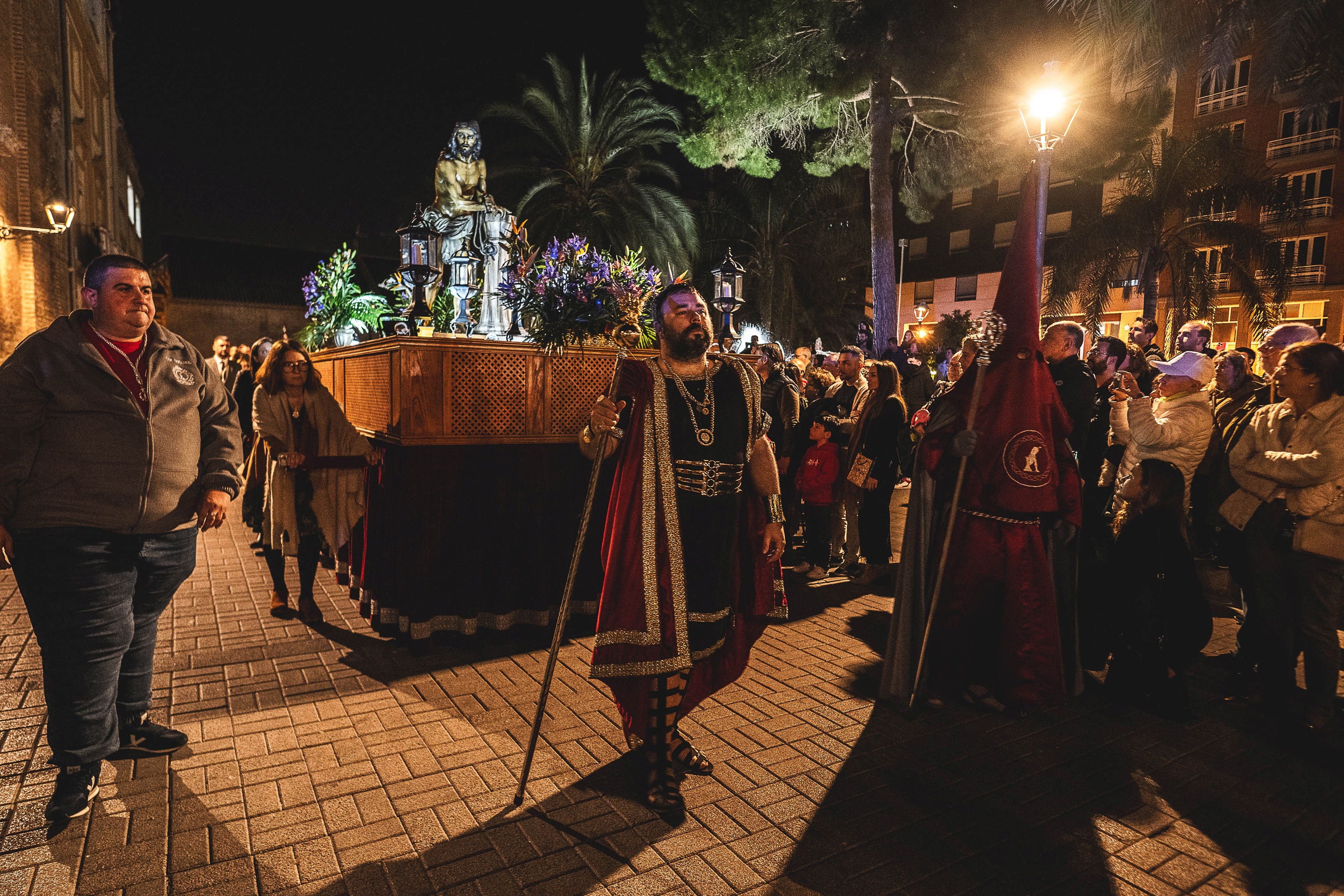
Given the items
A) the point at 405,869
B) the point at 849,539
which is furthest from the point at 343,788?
the point at 849,539

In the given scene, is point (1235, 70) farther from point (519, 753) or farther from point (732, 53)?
point (519, 753)

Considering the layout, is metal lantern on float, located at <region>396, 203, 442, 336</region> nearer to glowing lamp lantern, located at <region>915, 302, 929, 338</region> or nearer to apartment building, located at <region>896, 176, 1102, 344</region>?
glowing lamp lantern, located at <region>915, 302, 929, 338</region>

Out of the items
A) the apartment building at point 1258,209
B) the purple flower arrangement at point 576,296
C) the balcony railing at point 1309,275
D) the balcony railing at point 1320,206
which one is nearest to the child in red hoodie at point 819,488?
the purple flower arrangement at point 576,296

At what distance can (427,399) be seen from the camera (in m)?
4.89

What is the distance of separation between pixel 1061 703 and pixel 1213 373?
90.8 inches

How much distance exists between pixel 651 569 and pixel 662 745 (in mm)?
765

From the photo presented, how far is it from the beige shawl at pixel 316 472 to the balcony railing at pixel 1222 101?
3773 centimetres

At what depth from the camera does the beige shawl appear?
5406mm

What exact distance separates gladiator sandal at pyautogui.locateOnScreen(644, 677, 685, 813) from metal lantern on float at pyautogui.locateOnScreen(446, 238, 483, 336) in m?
5.15

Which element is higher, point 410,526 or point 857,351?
point 857,351

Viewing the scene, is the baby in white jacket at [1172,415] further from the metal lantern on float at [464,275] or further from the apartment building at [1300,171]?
the apartment building at [1300,171]

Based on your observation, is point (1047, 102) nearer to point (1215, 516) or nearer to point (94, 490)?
point (1215, 516)

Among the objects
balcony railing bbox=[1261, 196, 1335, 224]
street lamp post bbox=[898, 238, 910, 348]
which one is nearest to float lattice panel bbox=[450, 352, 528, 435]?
balcony railing bbox=[1261, 196, 1335, 224]

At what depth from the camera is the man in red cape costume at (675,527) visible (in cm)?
329
